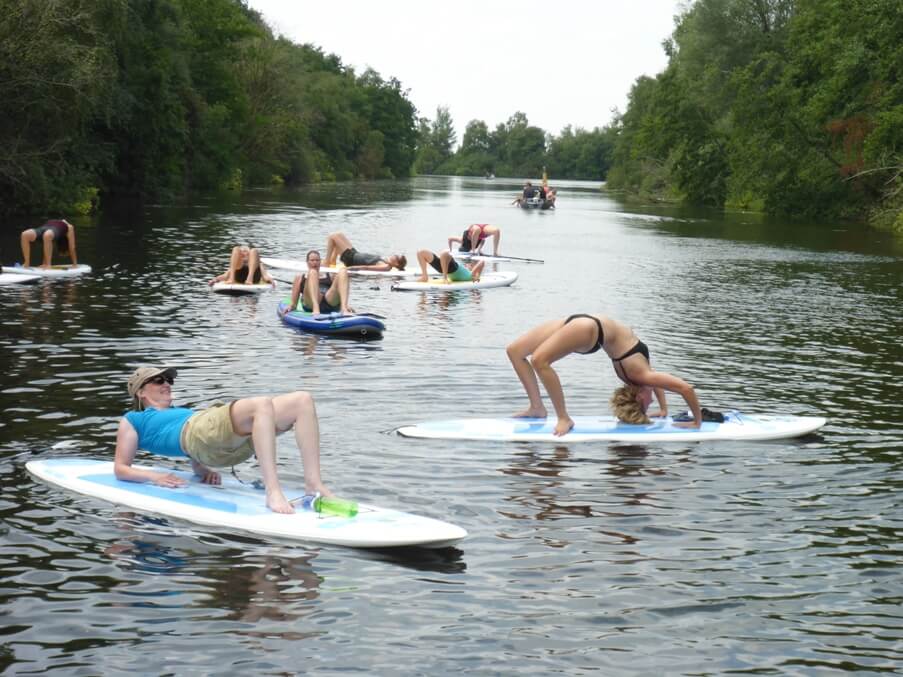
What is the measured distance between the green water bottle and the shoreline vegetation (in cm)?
3013

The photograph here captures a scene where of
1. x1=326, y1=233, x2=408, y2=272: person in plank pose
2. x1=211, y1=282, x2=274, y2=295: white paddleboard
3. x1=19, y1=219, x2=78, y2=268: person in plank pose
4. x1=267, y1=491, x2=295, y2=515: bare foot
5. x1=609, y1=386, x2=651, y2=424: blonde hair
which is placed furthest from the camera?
x1=326, y1=233, x2=408, y2=272: person in plank pose

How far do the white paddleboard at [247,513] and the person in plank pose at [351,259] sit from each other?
15769mm

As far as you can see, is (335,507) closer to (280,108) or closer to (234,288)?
(234,288)

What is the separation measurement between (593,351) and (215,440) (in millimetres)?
3862

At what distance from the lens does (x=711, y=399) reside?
1251 cm

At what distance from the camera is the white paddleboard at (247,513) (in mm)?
7230

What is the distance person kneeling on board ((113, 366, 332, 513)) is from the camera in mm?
7430

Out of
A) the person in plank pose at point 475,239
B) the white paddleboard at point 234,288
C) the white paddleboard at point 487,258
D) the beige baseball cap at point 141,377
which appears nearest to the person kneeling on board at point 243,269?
the white paddleboard at point 234,288

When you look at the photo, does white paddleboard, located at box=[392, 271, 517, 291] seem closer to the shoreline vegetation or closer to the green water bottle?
the green water bottle

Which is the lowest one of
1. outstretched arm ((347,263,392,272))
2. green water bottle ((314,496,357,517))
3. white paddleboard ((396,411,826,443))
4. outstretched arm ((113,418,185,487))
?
white paddleboard ((396,411,826,443))

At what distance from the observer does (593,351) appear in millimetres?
10172

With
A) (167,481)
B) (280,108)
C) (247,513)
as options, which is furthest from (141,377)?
(280,108)

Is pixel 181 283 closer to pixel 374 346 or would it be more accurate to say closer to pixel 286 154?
pixel 374 346

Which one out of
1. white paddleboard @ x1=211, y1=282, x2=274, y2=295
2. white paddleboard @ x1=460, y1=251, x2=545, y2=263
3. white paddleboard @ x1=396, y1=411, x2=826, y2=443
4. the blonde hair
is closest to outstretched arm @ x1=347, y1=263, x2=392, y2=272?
white paddleboard @ x1=211, y1=282, x2=274, y2=295
